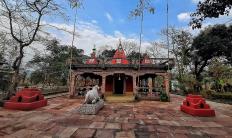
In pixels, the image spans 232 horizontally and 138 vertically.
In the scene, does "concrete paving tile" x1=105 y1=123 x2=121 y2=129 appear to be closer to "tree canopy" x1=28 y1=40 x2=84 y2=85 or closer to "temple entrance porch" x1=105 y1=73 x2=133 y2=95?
"temple entrance porch" x1=105 y1=73 x2=133 y2=95

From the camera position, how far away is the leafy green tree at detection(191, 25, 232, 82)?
75.7ft

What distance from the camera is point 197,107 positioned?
846 centimetres

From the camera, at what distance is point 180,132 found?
212 inches

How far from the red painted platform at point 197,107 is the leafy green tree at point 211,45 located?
A: 55.8 feet

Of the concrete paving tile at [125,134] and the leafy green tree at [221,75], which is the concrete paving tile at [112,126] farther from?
the leafy green tree at [221,75]

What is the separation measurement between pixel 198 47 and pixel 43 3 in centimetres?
2132

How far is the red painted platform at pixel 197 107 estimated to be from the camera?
324 inches

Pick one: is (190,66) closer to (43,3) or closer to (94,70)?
(94,70)

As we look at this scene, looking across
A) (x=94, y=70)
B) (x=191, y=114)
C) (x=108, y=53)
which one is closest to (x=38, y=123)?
(x=191, y=114)

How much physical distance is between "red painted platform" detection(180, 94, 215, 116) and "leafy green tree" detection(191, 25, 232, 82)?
17.0 metres

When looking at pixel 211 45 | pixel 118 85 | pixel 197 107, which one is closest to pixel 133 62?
pixel 118 85

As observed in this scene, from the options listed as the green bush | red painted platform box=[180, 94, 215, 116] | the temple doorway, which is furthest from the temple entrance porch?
red painted platform box=[180, 94, 215, 116]

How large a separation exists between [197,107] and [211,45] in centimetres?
1771

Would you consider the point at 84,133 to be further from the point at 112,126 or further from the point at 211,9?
the point at 211,9
